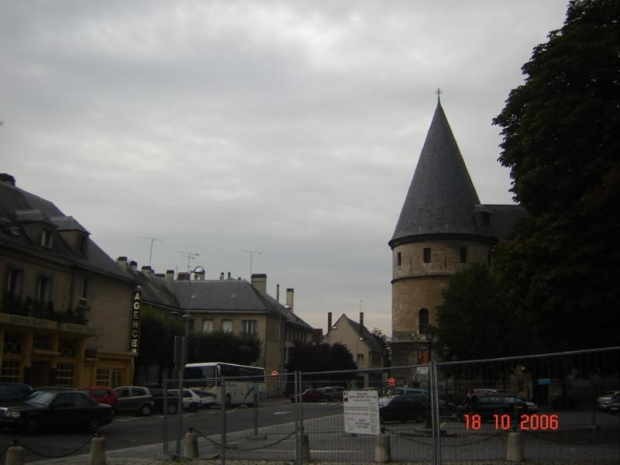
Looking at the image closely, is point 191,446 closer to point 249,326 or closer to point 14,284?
point 14,284

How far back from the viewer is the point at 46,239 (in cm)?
3838

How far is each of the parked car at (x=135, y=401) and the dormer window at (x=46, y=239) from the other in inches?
350

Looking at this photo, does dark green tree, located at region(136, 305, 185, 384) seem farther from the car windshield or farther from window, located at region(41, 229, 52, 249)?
the car windshield

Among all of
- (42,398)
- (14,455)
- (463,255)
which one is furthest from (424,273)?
(14,455)

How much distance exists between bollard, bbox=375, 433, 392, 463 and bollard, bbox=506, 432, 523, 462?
250cm

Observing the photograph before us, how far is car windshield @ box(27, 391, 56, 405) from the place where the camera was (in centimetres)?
2175

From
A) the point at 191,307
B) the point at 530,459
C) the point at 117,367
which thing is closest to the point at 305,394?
the point at 530,459

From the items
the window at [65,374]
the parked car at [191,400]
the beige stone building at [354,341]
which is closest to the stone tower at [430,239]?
the window at [65,374]

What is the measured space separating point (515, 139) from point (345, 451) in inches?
551

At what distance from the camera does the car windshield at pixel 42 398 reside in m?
21.8

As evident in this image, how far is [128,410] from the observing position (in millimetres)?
34562

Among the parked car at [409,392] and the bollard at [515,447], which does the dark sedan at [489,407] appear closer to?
the bollard at [515,447]

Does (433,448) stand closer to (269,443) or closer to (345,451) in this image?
(345,451)
